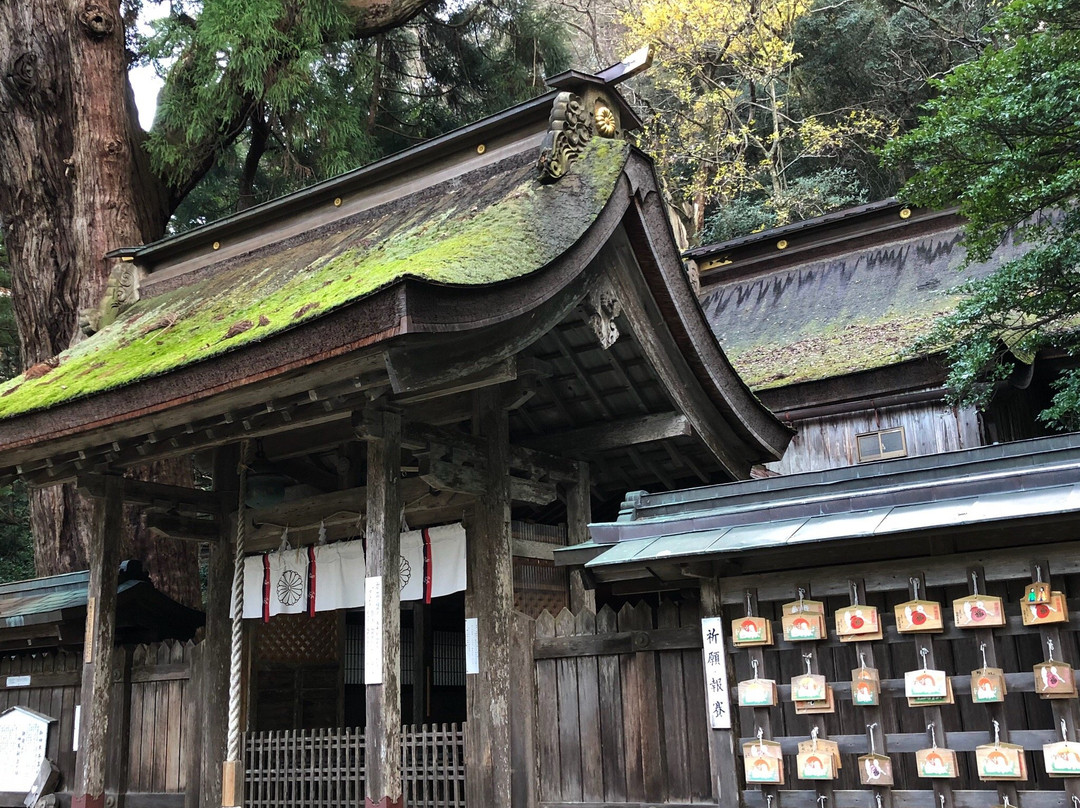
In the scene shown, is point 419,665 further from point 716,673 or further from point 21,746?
point 716,673

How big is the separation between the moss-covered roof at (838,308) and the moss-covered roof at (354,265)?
5.01 meters

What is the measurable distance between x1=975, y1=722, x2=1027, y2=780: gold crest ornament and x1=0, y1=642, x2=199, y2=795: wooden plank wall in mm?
6823

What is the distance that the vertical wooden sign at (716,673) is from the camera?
5.93 metres

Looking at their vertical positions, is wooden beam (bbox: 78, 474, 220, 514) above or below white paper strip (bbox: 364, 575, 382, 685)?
above

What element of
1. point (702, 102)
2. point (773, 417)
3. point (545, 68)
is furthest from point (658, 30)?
point (773, 417)

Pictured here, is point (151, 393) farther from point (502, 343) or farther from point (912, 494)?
point (912, 494)

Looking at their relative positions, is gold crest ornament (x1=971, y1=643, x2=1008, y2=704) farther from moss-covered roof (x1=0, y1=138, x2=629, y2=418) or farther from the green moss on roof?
the green moss on roof

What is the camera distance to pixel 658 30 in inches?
923

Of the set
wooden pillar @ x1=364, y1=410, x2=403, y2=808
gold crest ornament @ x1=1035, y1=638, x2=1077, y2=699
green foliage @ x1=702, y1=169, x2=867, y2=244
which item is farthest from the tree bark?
green foliage @ x1=702, y1=169, x2=867, y2=244

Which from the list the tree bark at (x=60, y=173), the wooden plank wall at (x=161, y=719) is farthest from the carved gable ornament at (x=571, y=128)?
the tree bark at (x=60, y=173)

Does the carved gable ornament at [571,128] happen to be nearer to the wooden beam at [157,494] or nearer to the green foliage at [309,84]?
the wooden beam at [157,494]

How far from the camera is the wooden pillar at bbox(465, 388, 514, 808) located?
7.25m

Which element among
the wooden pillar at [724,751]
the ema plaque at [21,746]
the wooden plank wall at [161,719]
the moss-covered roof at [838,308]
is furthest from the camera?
the moss-covered roof at [838,308]

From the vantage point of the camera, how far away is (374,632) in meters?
6.64
